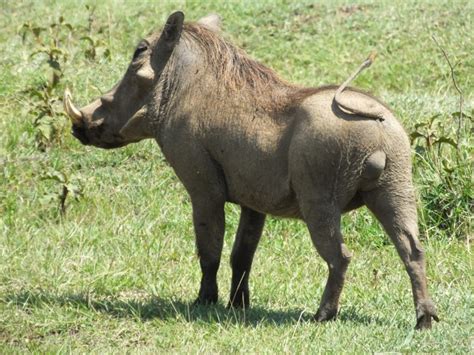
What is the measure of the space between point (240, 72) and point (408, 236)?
1384 mm

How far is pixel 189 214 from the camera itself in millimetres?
8305

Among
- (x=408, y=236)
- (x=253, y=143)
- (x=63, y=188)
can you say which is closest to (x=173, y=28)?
(x=253, y=143)

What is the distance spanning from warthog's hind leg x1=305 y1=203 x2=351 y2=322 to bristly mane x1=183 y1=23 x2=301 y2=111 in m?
0.68

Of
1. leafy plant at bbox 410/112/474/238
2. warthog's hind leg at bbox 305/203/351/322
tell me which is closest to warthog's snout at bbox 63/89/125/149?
warthog's hind leg at bbox 305/203/351/322

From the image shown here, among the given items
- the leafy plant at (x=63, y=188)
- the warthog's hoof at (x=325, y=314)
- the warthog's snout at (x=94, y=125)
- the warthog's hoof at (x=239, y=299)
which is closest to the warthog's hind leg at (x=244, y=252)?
the warthog's hoof at (x=239, y=299)

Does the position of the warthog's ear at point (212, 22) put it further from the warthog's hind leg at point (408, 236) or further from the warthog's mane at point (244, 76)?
the warthog's hind leg at point (408, 236)

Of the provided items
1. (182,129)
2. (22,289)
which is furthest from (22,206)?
(182,129)

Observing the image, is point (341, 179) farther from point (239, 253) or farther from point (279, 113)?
point (239, 253)

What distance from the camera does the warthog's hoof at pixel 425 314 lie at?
17.9ft

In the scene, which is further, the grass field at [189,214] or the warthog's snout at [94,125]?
the warthog's snout at [94,125]

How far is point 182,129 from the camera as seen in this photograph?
6098 mm

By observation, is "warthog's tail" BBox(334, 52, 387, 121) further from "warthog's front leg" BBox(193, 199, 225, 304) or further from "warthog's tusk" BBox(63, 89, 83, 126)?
"warthog's tusk" BBox(63, 89, 83, 126)

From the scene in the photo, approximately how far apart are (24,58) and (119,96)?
193 inches

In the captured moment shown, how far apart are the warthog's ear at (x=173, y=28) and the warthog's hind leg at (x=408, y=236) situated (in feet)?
5.00
